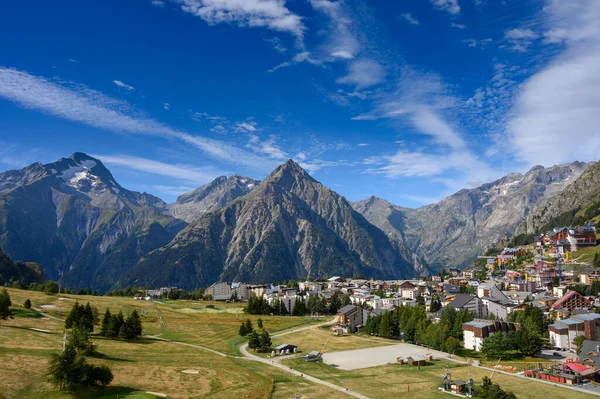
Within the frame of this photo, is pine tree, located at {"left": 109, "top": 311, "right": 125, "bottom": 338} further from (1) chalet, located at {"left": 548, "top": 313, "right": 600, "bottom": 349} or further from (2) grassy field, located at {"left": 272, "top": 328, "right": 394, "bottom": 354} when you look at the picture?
(1) chalet, located at {"left": 548, "top": 313, "right": 600, "bottom": 349}

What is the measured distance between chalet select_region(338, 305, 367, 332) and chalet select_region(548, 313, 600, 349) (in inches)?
1976

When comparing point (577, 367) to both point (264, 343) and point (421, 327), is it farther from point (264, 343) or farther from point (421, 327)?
point (264, 343)

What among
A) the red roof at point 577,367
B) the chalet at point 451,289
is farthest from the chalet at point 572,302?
the red roof at point 577,367

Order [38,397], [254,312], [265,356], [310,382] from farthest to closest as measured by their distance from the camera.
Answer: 1. [254,312]
2. [265,356]
3. [310,382]
4. [38,397]

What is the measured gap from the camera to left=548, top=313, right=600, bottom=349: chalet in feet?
317

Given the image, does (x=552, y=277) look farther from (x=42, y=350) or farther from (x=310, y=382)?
(x=42, y=350)

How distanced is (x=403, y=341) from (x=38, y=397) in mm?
85069

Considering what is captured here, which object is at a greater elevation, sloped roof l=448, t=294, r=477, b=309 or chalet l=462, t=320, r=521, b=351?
sloped roof l=448, t=294, r=477, b=309

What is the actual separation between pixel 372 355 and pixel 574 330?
158 feet

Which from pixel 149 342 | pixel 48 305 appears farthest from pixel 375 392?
pixel 48 305

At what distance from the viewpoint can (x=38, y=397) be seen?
46594mm

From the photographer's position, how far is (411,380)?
71.1m

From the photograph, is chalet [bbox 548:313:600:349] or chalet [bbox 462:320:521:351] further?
chalet [bbox 548:313:600:349]

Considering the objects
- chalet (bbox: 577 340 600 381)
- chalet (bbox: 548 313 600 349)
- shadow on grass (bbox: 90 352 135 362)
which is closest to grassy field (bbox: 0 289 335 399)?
shadow on grass (bbox: 90 352 135 362)
